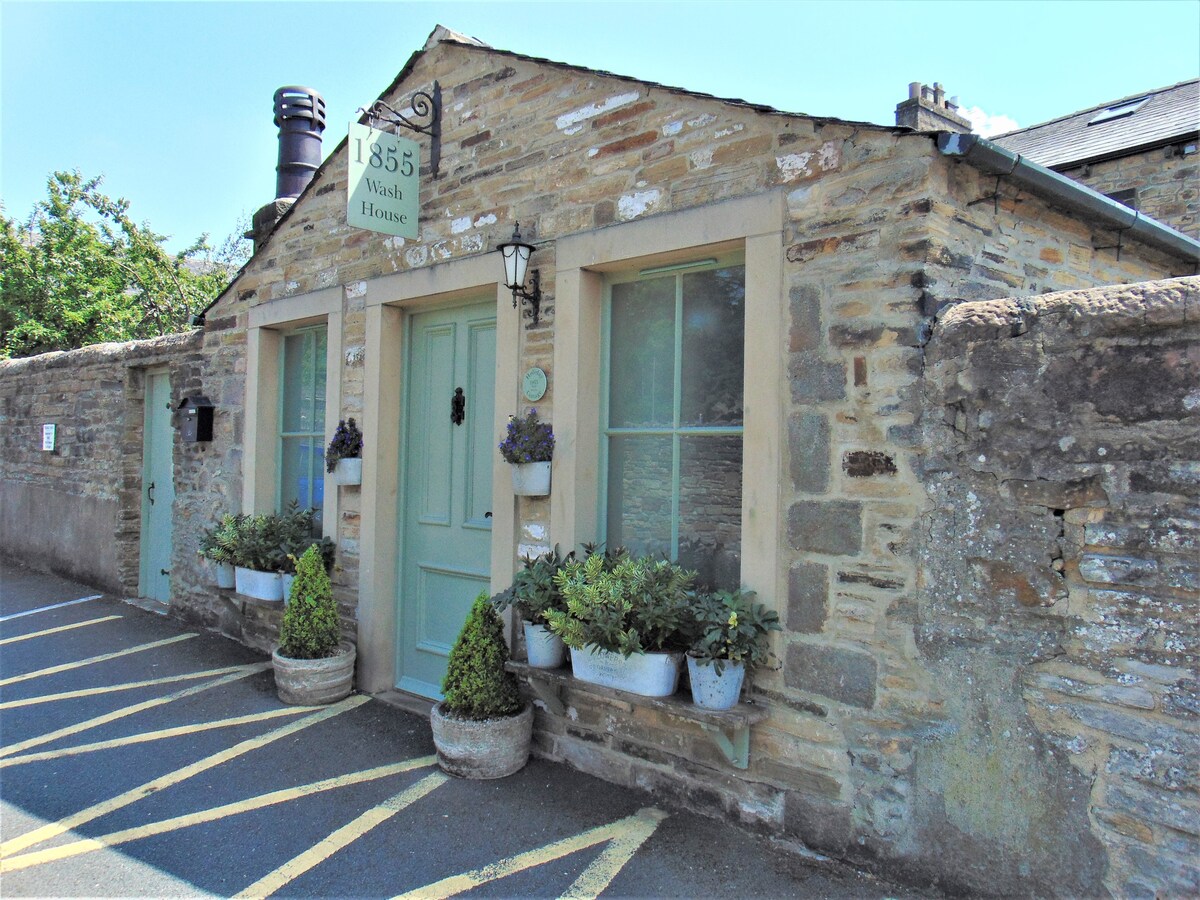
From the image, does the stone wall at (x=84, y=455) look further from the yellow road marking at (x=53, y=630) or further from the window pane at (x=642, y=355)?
the window pane at (x=642, y=355)

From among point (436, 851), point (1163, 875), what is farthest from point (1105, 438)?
point (436, 851)

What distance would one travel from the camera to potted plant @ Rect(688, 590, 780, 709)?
10.1 ft

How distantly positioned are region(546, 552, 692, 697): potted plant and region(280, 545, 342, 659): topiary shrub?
2025 millimetres

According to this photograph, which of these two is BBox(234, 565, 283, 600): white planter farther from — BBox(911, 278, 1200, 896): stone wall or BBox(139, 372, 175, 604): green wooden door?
BBox(911, 278, 1200, 896): stone wall

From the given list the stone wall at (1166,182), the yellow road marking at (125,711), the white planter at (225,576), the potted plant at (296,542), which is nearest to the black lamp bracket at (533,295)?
the potted plant at (296,542)

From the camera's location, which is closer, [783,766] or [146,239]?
[783,766]

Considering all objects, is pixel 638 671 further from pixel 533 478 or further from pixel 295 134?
pixel 295 134

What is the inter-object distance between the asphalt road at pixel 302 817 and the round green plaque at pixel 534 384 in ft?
6.12

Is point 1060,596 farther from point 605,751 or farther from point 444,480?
point 444,480

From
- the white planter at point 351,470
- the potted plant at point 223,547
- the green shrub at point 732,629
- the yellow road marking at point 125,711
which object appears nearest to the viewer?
the green shrub at point 732,629

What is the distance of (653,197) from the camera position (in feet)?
12.1

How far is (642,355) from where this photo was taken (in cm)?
391

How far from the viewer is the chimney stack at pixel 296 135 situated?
678cm

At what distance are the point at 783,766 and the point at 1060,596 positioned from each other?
126cm
